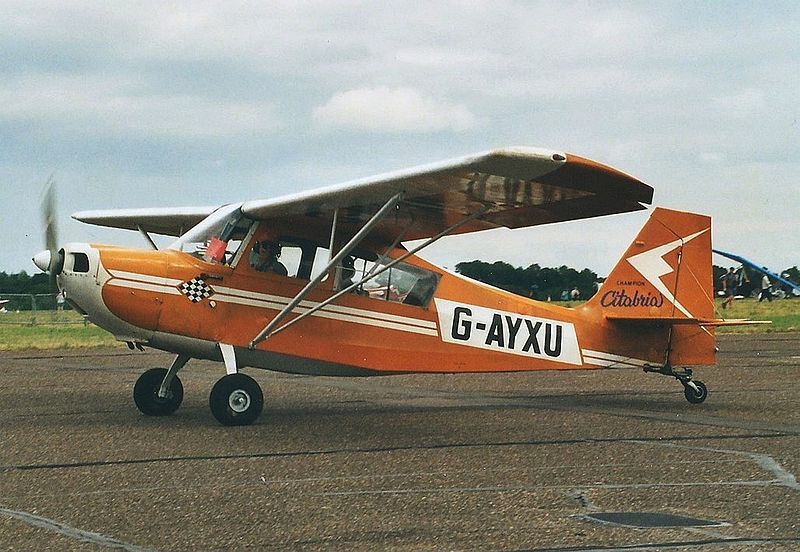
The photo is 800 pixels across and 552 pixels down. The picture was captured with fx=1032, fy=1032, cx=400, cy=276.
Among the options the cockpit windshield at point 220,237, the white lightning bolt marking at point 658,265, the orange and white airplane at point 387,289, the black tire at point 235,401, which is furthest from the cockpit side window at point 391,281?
the white lightning bolt marking at point 658,265

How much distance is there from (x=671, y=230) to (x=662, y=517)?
7.96 metres

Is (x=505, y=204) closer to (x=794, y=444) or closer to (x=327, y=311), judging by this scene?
(x=327, y=311)

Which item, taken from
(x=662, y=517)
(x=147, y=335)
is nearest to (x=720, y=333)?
(x=147, y=335)

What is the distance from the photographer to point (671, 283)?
44.1 ft

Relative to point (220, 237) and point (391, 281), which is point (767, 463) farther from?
point (220, 237)

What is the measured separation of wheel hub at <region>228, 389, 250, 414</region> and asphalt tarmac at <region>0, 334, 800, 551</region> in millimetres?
260

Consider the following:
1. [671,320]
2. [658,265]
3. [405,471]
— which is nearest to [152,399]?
[405,471]

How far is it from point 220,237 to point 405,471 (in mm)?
4480

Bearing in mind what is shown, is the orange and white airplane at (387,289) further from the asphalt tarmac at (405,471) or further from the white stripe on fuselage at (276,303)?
the asphalt tarmac at (405,471)

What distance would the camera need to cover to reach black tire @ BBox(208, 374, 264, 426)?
10.6 meters

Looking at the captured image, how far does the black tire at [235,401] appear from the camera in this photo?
1059cm

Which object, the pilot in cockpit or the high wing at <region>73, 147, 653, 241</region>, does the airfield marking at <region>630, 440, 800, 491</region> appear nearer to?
the high wing at <region>73, 147, 653, 241</region>

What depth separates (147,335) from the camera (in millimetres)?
10922

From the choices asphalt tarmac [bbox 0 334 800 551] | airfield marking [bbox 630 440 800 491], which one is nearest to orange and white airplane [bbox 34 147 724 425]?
asphalt tarmac [bbox 0 334 800 551]
